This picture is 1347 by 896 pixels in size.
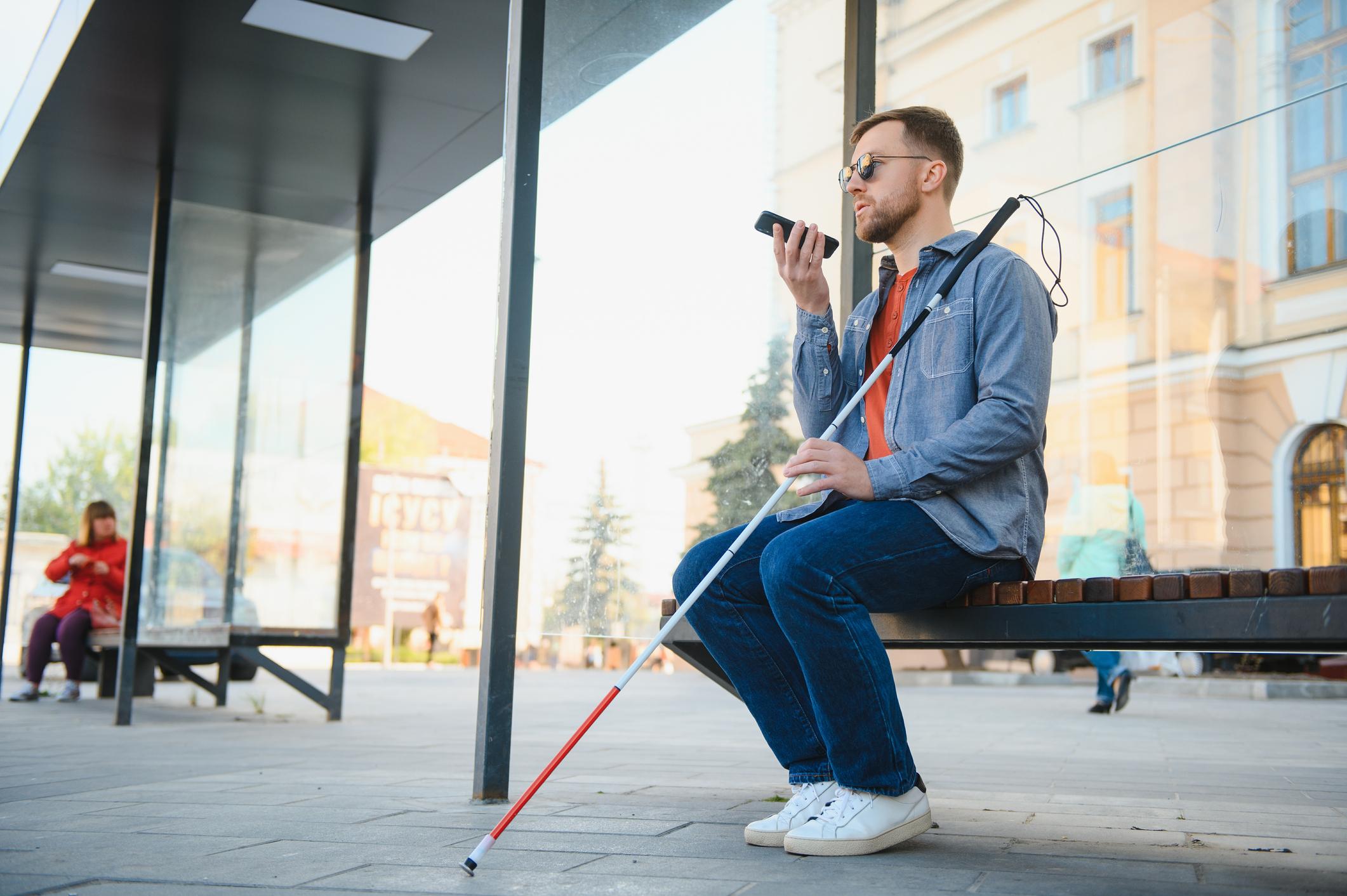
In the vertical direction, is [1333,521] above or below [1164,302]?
below

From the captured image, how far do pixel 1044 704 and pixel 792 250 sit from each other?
28.4 feet

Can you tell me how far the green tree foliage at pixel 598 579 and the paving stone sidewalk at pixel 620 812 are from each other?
530 millimetres

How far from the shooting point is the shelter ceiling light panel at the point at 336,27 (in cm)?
573

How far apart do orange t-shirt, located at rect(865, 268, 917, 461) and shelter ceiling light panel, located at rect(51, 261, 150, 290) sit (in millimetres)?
8471

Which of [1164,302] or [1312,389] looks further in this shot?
[1164,302]

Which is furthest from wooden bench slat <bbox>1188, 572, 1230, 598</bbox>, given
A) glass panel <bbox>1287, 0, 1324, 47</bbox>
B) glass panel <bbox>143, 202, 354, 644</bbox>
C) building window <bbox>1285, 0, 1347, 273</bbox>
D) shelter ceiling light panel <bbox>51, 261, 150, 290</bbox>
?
shelter ceiling light panel <bbox>51, 261, 150, 290</bbox>

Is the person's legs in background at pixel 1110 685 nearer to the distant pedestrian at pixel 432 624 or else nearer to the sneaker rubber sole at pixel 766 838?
the sneaker rubber sole at pixel 766 838

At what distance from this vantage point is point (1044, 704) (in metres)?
10.8

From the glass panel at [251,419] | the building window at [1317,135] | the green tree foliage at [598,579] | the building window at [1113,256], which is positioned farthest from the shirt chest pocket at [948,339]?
the building window at [1113,256]

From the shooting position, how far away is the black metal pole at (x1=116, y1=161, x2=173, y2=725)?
728 centimetres

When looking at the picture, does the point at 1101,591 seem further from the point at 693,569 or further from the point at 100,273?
the point at 100,273

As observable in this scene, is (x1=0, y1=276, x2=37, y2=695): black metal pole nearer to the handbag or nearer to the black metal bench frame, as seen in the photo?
the handbag

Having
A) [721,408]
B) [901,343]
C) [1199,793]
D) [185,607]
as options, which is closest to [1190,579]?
[901,343]

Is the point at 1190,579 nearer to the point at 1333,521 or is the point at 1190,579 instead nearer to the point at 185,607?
the point at 185,607
